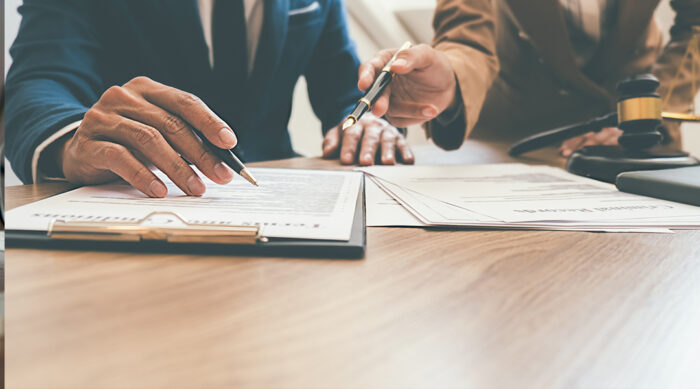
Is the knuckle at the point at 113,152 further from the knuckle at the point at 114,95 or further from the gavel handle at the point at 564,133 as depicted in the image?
the gavel handle at the point at 564,133

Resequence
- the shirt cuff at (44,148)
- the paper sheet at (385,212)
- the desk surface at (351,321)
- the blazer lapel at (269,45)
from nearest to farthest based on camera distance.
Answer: the desk surface at (351,321) → the paper sheet at (385,212) → the shirt cuff at (44,148) → the blazer lapel at (269,45)

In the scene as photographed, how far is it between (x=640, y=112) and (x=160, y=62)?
0.69m

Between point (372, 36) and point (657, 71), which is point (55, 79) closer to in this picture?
point (657, 71)

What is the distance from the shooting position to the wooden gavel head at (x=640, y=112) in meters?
0.46

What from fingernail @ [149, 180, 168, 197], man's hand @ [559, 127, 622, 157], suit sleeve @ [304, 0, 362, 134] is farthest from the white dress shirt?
man's hand @ [559, 127, 622, 157]

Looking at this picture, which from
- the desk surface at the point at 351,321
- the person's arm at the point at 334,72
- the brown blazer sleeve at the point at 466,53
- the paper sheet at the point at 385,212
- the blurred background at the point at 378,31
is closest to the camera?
the desk surface at the point at 351,321

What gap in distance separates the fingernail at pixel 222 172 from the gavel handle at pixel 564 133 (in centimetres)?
51

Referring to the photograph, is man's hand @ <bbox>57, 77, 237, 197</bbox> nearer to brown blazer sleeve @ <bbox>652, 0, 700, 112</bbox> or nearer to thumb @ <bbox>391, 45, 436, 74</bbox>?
thumb @ <bbox>391, 45, 436, 74</bbox>

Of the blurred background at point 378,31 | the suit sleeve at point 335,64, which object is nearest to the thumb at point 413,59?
the suit sleeve at point 335,64

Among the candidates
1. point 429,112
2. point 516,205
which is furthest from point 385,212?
point 429,112

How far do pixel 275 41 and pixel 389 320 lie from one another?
0.71m

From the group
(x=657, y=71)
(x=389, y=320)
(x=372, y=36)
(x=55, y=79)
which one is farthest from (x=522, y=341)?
(x=372, y=36)

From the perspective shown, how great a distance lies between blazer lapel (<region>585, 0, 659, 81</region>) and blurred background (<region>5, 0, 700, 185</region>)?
80 cm

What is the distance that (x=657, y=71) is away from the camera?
865 millimetres
